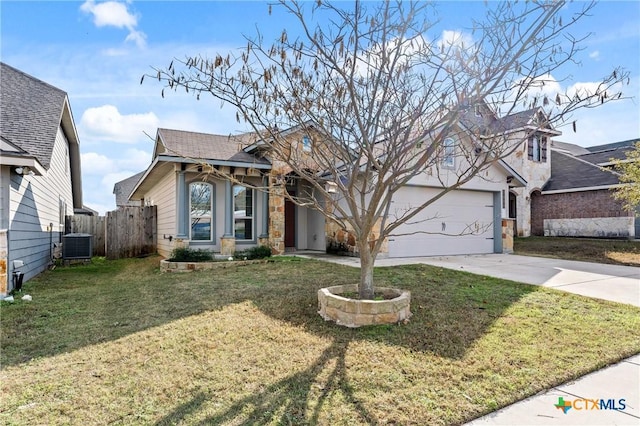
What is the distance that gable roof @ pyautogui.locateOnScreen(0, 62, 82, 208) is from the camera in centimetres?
699

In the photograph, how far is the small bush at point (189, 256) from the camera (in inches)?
386

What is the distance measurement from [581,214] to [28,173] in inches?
878

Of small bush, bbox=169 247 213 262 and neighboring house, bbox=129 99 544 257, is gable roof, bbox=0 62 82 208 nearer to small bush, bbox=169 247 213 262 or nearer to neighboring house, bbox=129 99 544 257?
neighboring house, bbox=129 99 544 257

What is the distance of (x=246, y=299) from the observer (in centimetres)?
599

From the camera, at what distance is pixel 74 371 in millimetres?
3502

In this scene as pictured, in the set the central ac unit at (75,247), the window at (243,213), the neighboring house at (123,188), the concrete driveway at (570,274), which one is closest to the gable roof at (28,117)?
the central ac unit at (75,247)

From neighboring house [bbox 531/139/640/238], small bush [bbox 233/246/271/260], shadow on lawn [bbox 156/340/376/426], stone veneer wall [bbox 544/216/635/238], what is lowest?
shadow on lawn [bbox 156/340/376/426]

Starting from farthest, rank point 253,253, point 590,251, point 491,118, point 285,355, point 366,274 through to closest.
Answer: point 590,251 < point 253,253 < point 366,274 < point 491,118 < point 285,355

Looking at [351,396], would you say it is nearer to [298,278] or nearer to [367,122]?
[367,122]

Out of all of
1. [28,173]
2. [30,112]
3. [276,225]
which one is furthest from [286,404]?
[30,112]

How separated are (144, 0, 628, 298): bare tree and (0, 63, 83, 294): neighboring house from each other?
4624mm

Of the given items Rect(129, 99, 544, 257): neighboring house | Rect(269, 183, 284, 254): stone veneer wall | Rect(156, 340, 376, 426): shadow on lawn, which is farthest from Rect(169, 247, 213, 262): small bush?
Rect(156, 340, 376, 426): shadow on lawn

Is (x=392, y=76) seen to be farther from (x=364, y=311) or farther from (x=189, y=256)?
(x=189, y=256)

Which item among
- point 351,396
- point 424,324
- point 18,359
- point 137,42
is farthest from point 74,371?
point 137,42
